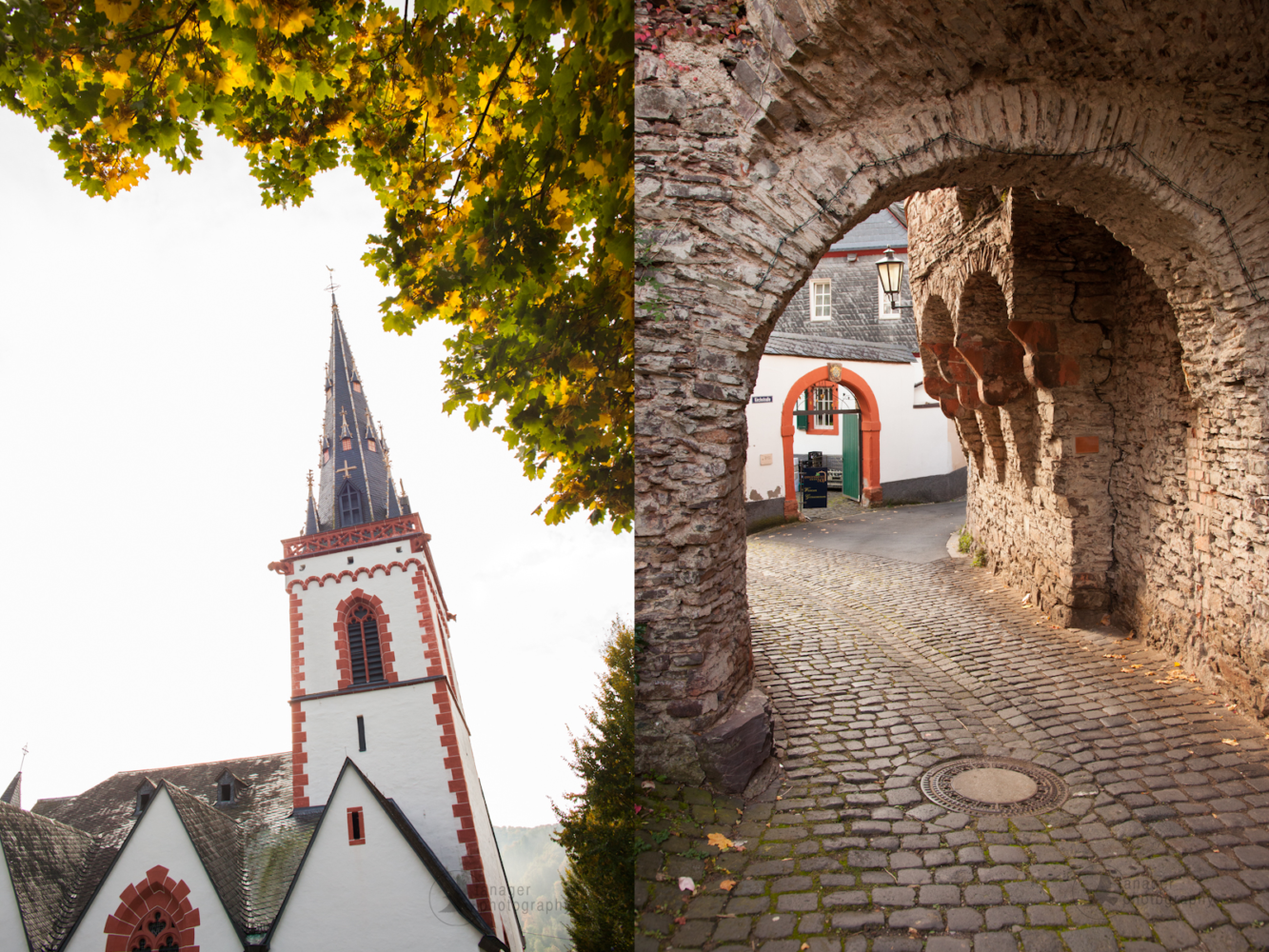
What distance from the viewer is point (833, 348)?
18.0 meters

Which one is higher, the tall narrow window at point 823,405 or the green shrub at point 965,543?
the tall narrow window at point 823,405

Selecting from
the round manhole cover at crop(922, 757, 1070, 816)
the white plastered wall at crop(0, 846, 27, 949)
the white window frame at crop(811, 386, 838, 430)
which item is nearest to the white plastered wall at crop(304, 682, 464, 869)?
the white plastered wall at crop(0, 846, 27, 949)

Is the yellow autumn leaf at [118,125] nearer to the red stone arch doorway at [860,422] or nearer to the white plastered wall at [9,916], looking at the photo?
the white plastered wall at [9,916]

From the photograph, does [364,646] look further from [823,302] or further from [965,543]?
[823,302]

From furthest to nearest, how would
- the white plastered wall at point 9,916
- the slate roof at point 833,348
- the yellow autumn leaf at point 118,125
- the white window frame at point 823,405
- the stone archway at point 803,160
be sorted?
the white window frame at point 823,405 → the slate roof at point 833,348 → the stone archway at point 803,160 → the yellow autumn leaf at point 118,125 → the white plastered wall at point 9,916

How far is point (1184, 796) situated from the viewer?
167 inches

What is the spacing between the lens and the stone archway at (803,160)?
159 inches

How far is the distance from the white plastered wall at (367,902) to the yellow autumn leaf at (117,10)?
201 cm

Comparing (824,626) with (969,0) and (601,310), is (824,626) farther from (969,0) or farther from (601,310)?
(601,310)

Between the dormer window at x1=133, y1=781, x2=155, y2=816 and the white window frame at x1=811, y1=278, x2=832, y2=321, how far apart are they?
19907 millimetres

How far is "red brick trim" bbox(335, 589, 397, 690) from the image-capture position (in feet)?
6.85

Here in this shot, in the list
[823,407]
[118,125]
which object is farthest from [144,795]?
[823,407]

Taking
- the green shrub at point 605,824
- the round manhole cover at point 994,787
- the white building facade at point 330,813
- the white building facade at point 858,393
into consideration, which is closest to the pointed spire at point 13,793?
the white building facade at point 330,813

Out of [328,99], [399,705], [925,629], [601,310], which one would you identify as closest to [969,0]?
[601,310]
